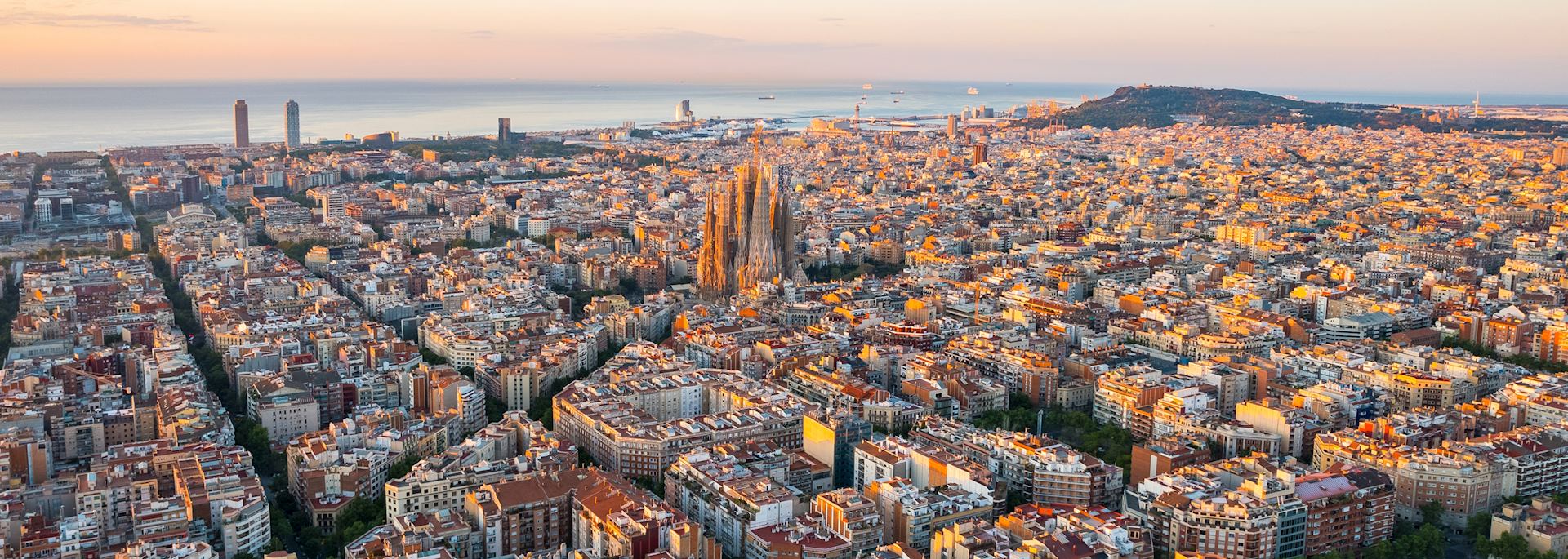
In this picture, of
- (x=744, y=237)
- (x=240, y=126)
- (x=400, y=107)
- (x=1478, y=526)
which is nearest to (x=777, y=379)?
(x=744, y=237)

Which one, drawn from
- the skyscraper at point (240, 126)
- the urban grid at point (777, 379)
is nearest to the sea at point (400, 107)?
the skyscraper at point (240, 126)

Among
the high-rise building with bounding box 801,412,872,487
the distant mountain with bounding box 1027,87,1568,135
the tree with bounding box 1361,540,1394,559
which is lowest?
the tree with bounding box 1361,540,1394,559

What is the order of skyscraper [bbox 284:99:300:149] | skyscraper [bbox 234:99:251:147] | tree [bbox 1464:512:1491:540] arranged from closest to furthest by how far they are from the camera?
1. tree [bbox 1464:512:1491:540]
2. skyscraper [bbox 234:99:251:147]
3. skyscraper [bbox 284:99:300:149]

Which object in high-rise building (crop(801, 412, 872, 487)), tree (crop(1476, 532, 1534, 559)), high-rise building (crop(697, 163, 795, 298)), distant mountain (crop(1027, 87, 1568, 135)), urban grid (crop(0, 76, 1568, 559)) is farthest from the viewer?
distant mountain (crop(1027, 87, 1568, 135))

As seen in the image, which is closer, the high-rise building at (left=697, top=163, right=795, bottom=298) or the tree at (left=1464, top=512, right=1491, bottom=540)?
the tree at (left=1464, top=512, right=1491, bottom=540)

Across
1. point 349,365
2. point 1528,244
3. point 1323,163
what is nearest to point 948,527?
point 349,365

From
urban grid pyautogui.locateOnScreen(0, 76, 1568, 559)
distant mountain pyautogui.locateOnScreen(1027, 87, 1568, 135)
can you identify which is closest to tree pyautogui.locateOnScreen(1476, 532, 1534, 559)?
urban grid pyautogui.locateOnScreen(0, 76, 1568, 559)

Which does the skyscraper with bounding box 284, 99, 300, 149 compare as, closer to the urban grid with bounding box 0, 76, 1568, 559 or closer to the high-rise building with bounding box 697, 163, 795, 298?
the urban grid with bounding box 0, 76, 1568, 559
